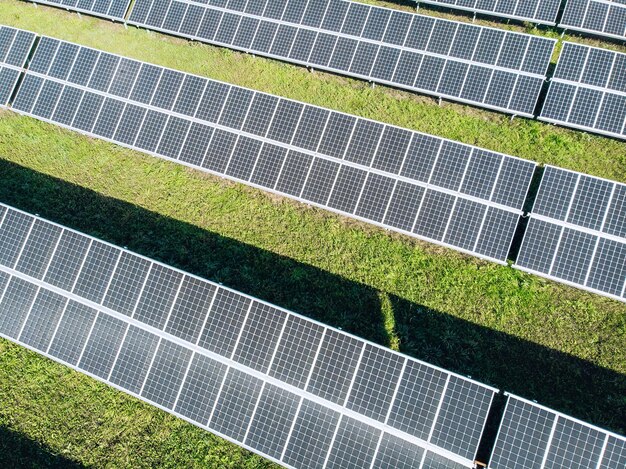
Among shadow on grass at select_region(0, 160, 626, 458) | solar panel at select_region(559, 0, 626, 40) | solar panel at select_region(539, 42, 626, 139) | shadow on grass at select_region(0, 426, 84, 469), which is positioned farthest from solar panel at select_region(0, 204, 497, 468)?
solar panel at select_region(559, 0, 626, 40)

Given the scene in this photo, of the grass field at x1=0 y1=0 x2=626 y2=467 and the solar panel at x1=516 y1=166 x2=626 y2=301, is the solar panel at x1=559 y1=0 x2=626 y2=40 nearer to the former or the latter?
the grass field at x1=0 y1=0 x2=626 y2=467

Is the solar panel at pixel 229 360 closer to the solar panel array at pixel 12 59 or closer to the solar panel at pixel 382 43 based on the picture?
the solar panel array at pixel 12 59

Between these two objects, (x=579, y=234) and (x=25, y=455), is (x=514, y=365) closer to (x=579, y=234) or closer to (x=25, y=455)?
(x=579, y=234)

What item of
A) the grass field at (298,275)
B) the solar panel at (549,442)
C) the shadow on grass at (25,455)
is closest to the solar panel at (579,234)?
the grass field at (298,275)

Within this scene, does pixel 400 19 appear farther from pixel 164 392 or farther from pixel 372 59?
pixel 164 392

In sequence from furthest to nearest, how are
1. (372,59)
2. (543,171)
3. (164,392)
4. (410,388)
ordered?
1. (372,59)
2. (543,171)
3. (164,392)
4. (410,388)

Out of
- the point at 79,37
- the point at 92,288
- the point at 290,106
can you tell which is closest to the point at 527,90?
the point at 290,106
